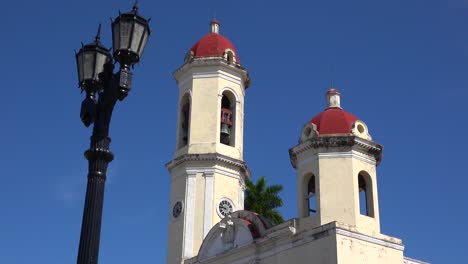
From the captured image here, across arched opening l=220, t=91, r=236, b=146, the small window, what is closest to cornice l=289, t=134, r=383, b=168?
arched opening l=220, t=91, r=236, b=146

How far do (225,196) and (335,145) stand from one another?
5.81 metres

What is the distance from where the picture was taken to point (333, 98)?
21297 millimetres

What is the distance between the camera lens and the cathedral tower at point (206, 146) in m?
23.5

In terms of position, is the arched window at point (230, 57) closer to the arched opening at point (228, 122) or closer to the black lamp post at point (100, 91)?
the arched opening at point (228, 122)

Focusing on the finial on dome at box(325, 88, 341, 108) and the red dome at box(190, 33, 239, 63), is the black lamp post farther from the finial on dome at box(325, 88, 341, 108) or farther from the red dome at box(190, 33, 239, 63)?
the red dome at box(190, 33, 239, 63)

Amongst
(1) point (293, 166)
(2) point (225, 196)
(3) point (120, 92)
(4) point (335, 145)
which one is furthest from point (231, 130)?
(3) point (120, 92)

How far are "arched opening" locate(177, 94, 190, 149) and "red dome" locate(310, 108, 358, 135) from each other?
248 inches

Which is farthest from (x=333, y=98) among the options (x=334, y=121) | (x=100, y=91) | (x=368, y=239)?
(x=100, y=91)

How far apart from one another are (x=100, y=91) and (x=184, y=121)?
1812 cm

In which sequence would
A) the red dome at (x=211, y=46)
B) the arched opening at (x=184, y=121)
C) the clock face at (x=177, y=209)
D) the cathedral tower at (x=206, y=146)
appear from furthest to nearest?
1. the red dome at (x=211, y=46)
2. the arched opening at (x=184, y=121)
3. the clock face at (x=177, y=209)
4. the cathedral tower at (x=206, y=146)

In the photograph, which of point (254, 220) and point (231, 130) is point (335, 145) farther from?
point (231, 130)

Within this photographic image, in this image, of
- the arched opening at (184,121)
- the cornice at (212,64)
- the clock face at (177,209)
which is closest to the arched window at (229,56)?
the cornice at (212,64)

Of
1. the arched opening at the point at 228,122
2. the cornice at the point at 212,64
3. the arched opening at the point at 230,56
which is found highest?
the arched opening at the point at 230,56

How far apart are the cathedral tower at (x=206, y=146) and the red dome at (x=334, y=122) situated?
4880 mm
